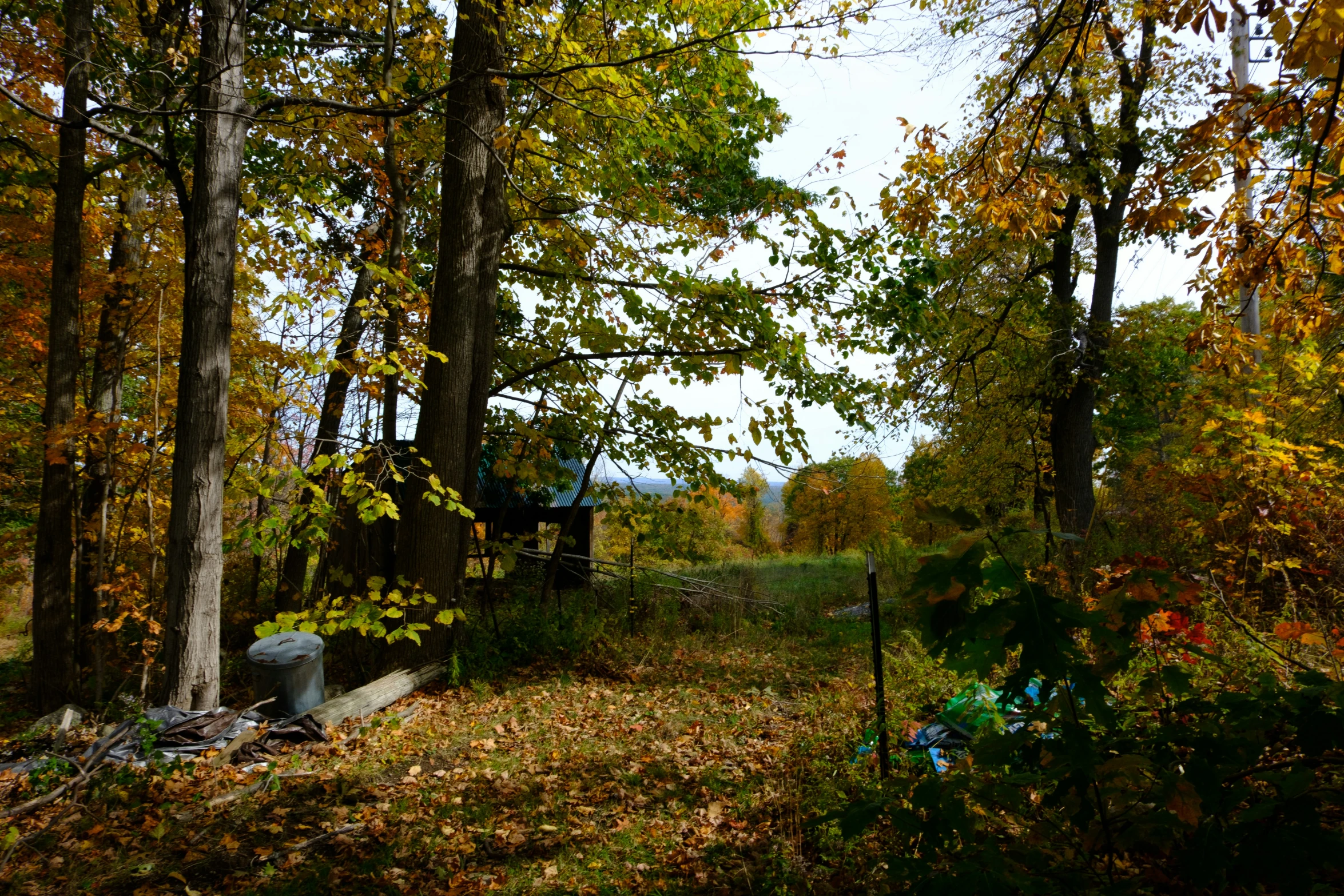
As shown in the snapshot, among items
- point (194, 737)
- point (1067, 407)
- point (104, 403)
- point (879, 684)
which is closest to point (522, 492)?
point (104, 403)

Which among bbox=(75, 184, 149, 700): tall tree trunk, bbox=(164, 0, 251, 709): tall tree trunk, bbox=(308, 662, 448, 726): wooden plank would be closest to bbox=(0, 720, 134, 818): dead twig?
bbox=(164, 0, 251, 709): tall tree trunk

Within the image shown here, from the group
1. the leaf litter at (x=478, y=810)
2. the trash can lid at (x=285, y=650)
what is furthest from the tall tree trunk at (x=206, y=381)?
the leaf litter at (x=478, y=810)

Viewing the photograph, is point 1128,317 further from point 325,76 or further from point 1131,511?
point 325,76

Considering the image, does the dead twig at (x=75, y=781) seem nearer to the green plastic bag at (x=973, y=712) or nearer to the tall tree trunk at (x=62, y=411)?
the tall tree trunk at (x=62, y=411)

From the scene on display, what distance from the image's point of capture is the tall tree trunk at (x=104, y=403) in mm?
7977

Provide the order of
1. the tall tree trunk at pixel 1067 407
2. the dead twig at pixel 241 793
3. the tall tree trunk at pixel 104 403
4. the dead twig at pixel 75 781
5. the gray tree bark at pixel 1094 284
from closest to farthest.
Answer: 1. the dead twig at pixel 75 781
2. the dead twig at pixel 241 793
3. the tall tree trunk at pixel 104 403
4. the gray tree bark at pixel 1094 284
5. the tall tree trunk at pixel 1067 407

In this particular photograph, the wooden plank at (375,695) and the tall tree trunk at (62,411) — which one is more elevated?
the tall tree trunk at (62,411)

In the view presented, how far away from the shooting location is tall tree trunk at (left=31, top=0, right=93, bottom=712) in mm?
7254

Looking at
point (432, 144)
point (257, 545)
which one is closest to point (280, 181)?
point (432, 144)

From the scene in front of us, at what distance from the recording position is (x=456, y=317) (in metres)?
6.85

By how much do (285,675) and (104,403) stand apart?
5.60m

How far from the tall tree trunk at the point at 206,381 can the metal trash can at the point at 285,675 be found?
1.02 feet

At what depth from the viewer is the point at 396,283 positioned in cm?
616

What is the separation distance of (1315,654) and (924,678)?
7.47 feet
